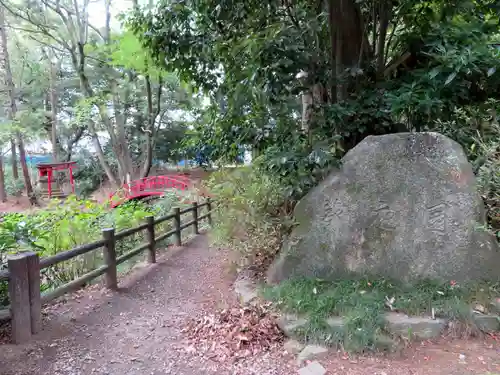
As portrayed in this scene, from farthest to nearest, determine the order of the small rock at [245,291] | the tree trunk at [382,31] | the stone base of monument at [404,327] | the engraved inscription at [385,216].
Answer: the tree trunk at [382,31] < the small rock at [245,291] < the engraved inscription at [385,216] < the stone base of monument at [404,327]

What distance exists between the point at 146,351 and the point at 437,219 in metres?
3.28

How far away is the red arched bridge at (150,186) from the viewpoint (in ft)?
53.4

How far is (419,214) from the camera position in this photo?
4.04 metres

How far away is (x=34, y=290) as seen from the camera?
3.39m

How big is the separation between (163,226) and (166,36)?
5.33 metres

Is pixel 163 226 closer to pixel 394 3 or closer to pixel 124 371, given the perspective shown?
pixel 124 371

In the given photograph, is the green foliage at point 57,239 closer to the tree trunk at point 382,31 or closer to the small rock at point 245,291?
the small rock at point 245,291

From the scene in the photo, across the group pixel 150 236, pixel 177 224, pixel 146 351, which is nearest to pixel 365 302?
pixel 146 351

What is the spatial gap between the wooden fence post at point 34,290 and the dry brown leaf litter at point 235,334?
1.41 meters

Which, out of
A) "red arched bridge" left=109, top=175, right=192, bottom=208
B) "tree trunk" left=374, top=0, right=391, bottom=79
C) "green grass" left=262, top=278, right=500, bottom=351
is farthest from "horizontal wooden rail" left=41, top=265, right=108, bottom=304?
"red arched bridge" left=109, top=175, right=192, bottom=208

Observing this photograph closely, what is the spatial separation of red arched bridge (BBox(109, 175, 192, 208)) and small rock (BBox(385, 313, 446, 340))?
1315 cm

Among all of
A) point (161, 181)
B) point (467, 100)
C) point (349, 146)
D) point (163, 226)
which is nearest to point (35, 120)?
point (161, 181)

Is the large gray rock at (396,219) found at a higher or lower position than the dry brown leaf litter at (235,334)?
higher

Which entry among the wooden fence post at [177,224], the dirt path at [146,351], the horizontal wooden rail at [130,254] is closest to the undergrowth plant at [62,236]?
the horizontal wooden rail at [130,254]
